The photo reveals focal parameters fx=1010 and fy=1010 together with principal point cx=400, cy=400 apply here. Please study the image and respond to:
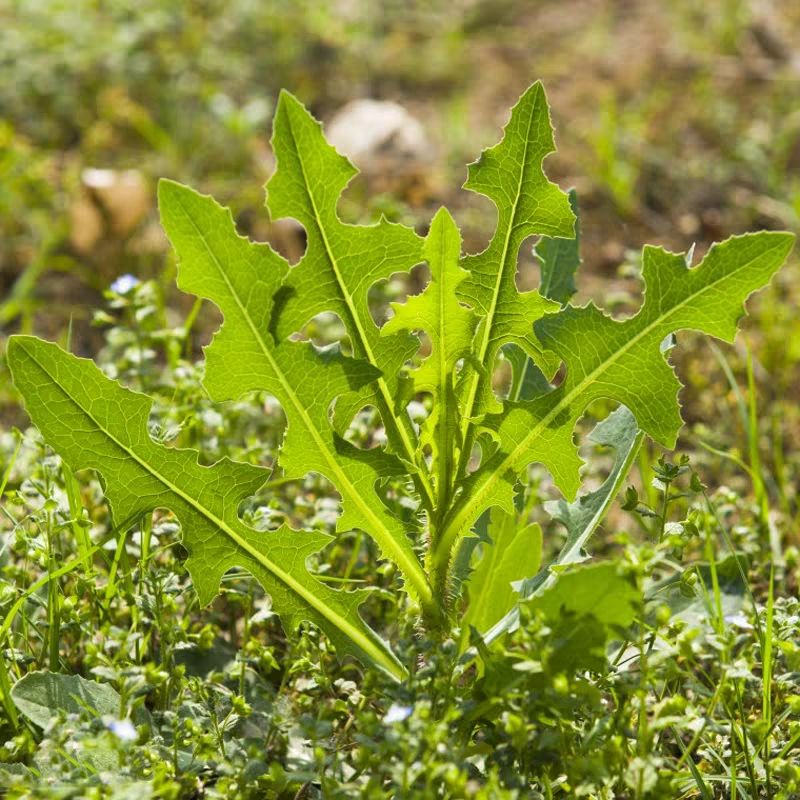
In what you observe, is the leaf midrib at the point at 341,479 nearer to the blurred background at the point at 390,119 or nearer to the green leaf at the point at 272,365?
the green leaf at the point at 272,365

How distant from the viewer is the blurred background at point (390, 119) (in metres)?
3.62

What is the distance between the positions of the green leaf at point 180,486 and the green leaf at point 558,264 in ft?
2.35

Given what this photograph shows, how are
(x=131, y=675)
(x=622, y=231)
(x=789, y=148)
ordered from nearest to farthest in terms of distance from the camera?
(x=131, y=675) → (x=622, y=231) → (x=789, y=148)

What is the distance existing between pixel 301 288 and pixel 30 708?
0.84 meters

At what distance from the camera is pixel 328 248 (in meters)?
1.71

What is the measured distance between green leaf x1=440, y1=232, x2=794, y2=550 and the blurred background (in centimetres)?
128

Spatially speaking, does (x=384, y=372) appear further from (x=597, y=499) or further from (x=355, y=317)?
(x=597, y=499)

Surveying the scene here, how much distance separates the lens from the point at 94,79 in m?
4.48

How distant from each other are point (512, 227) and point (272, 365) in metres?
0.48

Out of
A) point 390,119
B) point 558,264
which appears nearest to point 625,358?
point 558,264

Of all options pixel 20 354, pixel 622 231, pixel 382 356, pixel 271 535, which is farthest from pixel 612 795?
pixel 622 231

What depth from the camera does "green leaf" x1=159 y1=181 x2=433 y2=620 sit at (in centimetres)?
163

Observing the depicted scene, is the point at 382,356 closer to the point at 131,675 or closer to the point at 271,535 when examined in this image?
the point at 271,535

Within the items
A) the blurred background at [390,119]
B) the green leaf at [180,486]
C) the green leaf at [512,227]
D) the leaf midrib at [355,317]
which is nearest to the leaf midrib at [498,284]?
the green leaf at [512,227]
